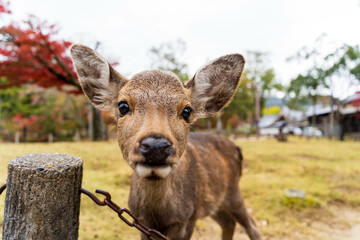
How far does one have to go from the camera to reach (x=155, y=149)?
1593 millimetres

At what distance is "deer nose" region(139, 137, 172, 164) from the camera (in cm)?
159

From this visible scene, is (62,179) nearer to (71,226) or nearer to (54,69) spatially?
(71,226)

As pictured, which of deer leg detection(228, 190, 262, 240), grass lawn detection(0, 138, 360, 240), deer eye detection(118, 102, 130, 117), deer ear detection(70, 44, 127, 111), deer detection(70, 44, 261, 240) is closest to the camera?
deer detection(70, 44, 261, 240)

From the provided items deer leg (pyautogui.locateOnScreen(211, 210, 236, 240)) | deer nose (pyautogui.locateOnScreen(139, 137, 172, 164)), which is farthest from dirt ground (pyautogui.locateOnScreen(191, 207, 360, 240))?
deer nose (pyautogui.locateOnScreen(139, 137, 172, 164))

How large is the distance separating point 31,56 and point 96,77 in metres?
5.94

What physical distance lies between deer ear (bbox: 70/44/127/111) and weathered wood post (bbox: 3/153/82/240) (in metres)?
1.14

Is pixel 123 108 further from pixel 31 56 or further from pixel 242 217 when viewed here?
pixel 31 56

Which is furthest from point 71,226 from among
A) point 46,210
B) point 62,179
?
point 62,179

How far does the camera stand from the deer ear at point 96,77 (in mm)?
2289

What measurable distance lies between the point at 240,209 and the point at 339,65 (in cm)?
2658

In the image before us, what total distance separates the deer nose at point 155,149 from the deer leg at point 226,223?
2891mm

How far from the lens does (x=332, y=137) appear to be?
2756cm

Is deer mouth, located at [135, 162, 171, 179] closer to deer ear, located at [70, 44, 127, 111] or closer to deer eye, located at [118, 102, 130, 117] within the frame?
deer eye, located at [118, 102, 130, 117]

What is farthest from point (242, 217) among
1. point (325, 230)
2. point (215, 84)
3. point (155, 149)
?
point (155, 149)
